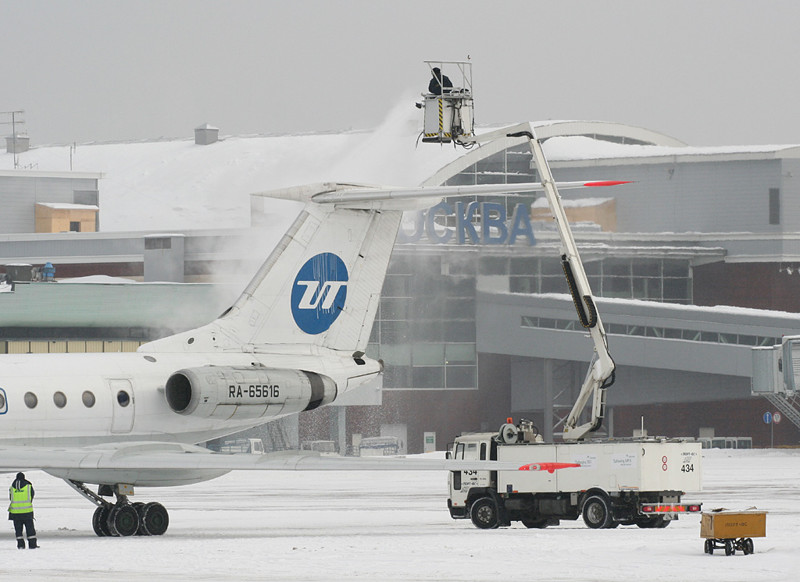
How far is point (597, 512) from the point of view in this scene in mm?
32719

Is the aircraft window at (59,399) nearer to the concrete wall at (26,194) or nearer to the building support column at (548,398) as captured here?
the building support column at (548,398)

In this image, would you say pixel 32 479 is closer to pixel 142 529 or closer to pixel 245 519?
pixel 245 519

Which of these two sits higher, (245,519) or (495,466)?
(495,466)

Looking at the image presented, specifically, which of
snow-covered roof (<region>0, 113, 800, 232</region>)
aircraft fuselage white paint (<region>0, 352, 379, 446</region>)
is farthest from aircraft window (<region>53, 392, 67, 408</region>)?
snow-covered roof (<region>0, 113, 800, 232</region>)

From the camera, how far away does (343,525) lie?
3366 centimetres

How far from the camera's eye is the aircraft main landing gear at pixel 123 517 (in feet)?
98.5

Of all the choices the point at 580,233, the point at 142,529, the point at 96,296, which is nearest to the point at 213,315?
the point at 96,296

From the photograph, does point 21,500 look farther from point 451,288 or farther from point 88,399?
point 451,288

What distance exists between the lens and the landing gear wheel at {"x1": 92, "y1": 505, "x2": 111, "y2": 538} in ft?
98.8

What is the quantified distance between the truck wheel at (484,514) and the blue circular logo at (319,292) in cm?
549

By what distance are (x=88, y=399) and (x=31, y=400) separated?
1163mm

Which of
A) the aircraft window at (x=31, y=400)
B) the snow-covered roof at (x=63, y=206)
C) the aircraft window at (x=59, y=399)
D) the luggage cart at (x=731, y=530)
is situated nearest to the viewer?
the luggage cart at (x=731, y=530)

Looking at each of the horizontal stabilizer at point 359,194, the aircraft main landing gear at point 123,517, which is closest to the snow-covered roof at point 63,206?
the horizontal stabilizer at point 359,194

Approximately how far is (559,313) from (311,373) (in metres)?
56.0
